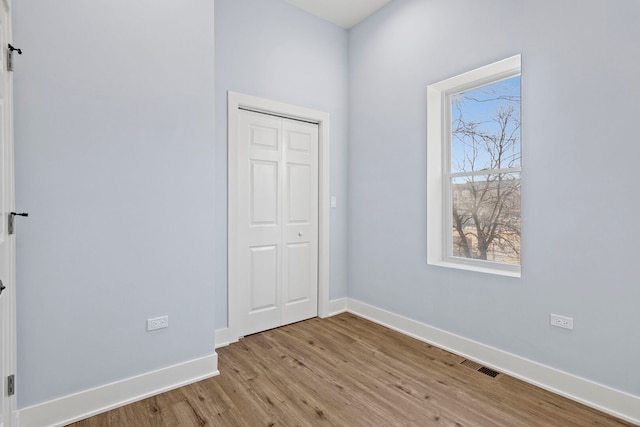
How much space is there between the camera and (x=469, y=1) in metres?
2.63

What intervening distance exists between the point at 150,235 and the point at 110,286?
37 centimetres

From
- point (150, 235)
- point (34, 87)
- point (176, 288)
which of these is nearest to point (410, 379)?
point (176, 288)

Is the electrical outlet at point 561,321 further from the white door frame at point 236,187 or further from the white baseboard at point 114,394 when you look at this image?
the white baseboard at point 114,394

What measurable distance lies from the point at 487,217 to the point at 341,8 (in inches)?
98.8

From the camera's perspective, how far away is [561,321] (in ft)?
7.01

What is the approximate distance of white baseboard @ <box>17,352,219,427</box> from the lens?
1.79 metres

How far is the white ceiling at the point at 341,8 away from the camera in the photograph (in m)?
3.26

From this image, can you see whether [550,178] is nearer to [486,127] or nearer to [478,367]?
[486,127]

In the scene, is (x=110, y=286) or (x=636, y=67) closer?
(x=636, y=67)

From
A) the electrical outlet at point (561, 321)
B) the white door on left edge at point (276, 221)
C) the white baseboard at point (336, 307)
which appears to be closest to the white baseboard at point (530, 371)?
the electrical outlet at point (561, 321)

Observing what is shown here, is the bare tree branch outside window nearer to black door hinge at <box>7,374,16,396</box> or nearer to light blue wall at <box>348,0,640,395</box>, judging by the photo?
light blue wall at <box>348,0,640,395</box>

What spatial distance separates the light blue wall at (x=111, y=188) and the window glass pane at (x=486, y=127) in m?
2.15

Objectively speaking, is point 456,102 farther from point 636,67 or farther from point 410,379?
point 410,379

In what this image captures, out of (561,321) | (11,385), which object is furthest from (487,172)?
(11,385)
